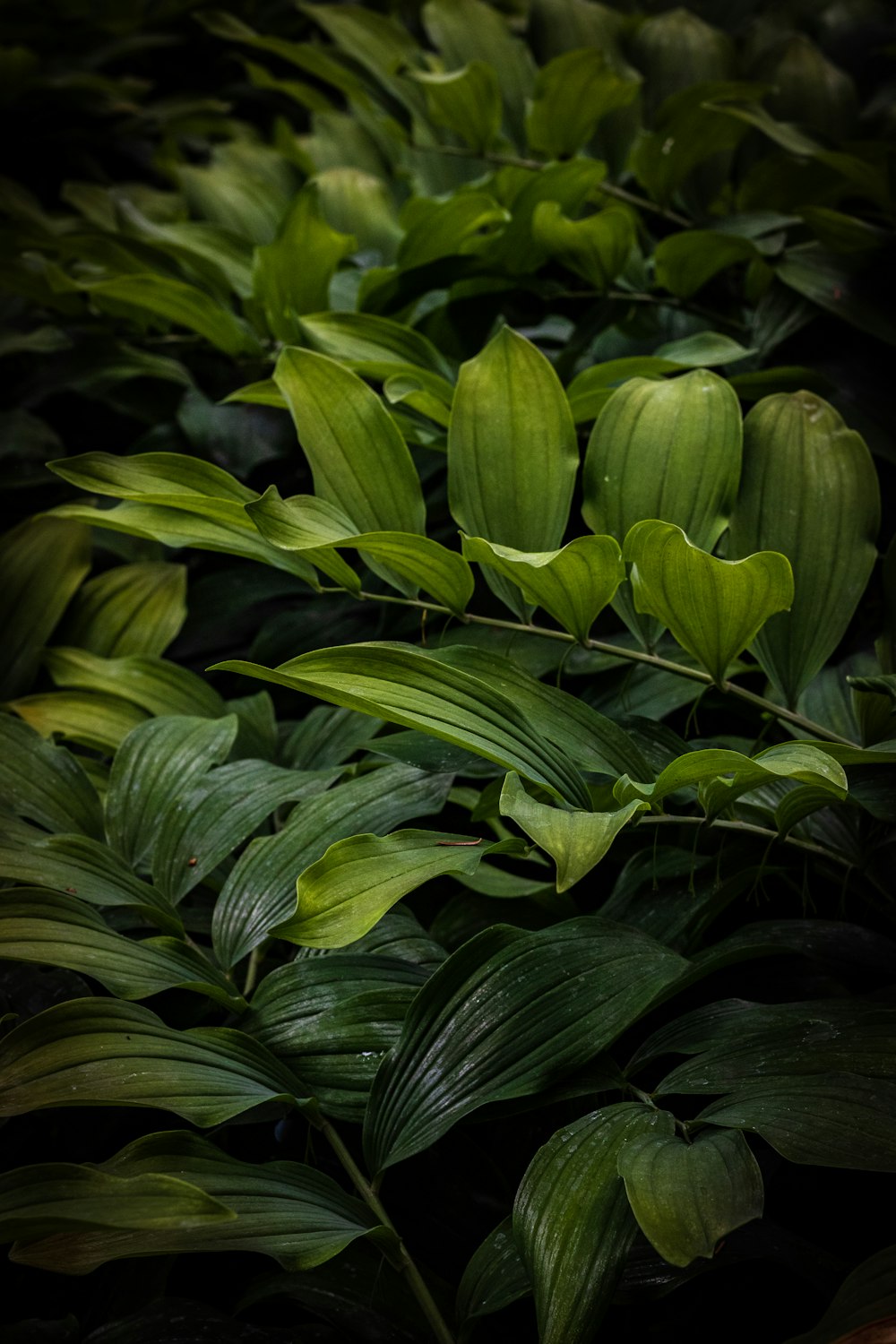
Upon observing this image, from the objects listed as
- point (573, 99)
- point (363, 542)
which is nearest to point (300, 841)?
point (363, 542)

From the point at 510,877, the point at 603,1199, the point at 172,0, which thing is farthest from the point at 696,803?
the point at 172,0

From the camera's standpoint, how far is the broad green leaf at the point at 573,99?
1.02 m

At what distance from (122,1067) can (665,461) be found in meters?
0.48

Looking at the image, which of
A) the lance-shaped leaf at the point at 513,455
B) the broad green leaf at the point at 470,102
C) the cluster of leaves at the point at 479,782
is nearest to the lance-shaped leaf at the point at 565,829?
the cluster of leaves at the point at 479,782

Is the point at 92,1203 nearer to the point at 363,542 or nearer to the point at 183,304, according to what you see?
Answer: the point at 363,542

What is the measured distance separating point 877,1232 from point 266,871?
1.34 feet

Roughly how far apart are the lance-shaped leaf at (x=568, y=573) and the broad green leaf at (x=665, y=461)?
0.07 meters

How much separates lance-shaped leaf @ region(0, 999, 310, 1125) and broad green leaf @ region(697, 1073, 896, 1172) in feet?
0.73

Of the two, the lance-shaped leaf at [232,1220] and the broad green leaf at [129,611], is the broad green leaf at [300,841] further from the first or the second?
the broad green leaf at [129,611]

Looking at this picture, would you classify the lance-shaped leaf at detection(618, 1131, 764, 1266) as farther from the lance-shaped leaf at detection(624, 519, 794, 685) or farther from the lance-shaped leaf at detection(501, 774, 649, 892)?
the lance-shaped leaf at detection(624, 519, 794, 685)

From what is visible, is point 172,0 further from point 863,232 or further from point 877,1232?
point 877,1232

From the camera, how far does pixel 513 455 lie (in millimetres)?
656

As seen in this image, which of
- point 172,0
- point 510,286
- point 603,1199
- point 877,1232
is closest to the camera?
point 603,1199

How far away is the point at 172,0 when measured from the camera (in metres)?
1.74
